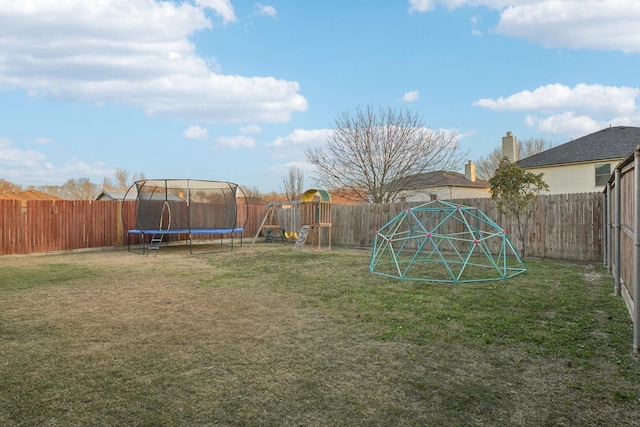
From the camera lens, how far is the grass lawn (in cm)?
214

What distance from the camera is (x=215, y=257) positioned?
34.3ft

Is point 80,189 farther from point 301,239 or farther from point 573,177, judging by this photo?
point 573,177

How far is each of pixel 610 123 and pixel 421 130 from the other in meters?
9.24

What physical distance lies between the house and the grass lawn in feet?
41.7

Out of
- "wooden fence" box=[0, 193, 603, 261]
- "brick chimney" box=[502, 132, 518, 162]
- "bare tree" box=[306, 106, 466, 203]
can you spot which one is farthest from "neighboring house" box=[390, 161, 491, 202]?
"wooden fence" box=[0, 193, 603, 261]

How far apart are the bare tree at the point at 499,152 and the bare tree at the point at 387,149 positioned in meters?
15.5

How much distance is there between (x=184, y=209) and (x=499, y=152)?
2606 centimetres

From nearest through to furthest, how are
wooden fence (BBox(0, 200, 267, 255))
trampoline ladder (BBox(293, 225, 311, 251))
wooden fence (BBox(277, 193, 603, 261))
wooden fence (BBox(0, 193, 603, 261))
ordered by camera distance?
wooden fence (BBox(277, 193, 603, 261)) < wooden fence (BBox(0, 193, 603, 261)) < wooden fence (BBox(0, 200, 267, 255)) < trampoline ladder (BBox(293, 225, 311, 251))

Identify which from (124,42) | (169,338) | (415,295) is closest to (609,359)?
(415,295)

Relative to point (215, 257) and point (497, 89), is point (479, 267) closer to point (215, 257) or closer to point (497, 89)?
point (215, 257)

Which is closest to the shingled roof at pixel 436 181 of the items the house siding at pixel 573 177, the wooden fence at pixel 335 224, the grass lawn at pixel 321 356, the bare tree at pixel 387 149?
the bare tree at pixel 387 149

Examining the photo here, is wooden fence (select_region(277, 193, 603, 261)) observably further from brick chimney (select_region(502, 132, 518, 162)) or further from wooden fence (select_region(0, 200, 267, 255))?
brick chimney (select_region(502, 132, 518, 162))

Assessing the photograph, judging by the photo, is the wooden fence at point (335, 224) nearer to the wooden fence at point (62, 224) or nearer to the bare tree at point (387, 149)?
the wooden fence at point (62, 224)

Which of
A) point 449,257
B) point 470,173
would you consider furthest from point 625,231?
point 470,173
